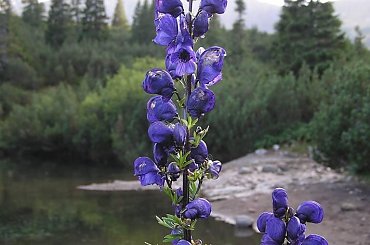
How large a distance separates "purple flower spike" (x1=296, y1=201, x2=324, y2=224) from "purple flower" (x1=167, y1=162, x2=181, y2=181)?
0.50m

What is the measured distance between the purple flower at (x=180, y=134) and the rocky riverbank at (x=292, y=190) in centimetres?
1047

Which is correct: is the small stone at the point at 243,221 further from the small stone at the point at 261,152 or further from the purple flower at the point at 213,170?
the purple flower at the point at 213,170

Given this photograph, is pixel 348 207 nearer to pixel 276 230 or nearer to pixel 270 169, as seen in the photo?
pixel 270 169

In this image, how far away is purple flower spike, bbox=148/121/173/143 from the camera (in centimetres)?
240

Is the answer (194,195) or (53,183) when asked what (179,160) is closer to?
(194,195)

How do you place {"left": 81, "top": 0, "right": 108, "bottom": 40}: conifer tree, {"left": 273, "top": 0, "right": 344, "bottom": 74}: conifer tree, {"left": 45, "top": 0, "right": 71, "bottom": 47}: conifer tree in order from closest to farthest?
{"left": 273, "top": 0, "right": 344, "bottom": 74}: conifer tree → {"left": 45, "top": 0, "right": 71, "bottom": 47}: conifer tree → {"left": 81, "top": 0, "right": 108, "bottom": 40}: conifer tree

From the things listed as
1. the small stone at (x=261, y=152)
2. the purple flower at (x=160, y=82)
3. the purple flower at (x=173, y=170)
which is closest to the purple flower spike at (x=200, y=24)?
the purple flower at (x=160, y=82)

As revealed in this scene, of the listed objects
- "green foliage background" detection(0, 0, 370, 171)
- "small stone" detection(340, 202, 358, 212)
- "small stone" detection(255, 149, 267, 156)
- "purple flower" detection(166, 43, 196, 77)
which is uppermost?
"purple flower" detection(166, 43, 196, 77)

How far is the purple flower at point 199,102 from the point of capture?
2.38m

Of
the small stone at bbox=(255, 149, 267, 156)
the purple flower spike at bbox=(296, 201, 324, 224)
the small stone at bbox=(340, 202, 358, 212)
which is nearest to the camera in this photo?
the purple flower spike at bbox=(296, 201, 324, 224)

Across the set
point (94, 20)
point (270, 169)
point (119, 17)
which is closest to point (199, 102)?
point (270, 169)

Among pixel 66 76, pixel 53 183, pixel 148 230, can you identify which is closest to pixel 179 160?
pixel 148 230

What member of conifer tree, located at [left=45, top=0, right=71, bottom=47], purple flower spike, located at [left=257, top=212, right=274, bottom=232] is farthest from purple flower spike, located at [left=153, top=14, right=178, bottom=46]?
conifer tree, located at [left=45, top=0, right=71, bottom=47]

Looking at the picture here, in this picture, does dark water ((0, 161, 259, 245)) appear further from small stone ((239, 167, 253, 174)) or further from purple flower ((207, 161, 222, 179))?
purple flower ((207, 161, 222, 179))
